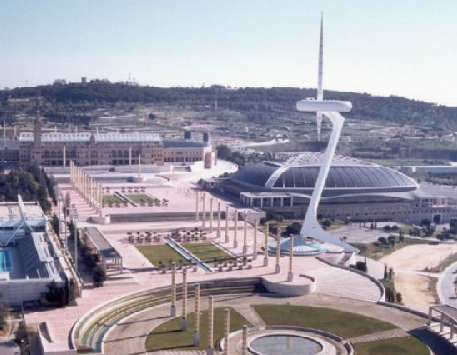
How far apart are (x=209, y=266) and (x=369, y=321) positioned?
1045 cm

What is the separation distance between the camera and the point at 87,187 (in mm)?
61906

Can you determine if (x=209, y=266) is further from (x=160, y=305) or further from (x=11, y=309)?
(x=11, y=309)

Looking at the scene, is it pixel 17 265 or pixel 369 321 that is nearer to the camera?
pixel 369 321

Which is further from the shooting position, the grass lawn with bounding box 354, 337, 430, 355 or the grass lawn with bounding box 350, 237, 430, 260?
the grass lawn with bounding box 350, 237, 430, 260

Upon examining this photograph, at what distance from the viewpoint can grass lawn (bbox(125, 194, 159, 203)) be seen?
61681 millimetres

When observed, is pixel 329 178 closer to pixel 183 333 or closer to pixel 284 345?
pixel 284 345

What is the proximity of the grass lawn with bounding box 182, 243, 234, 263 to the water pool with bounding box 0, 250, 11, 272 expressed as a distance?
10.0m

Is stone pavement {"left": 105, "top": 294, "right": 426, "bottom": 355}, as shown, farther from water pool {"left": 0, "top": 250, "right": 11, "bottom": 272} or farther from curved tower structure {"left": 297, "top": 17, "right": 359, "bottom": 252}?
curved tower structure {"left": 297, "top": 17, "right": 359, "bottom": 252}

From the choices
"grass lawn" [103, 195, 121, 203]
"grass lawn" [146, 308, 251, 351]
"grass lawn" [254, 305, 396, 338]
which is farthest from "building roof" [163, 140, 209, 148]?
"grass lawn" [146, 308, 251, 351]

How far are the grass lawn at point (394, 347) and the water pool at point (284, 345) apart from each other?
1.69 m

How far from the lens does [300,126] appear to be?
132250mm

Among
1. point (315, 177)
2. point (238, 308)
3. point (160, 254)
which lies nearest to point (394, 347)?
point (238, 308)

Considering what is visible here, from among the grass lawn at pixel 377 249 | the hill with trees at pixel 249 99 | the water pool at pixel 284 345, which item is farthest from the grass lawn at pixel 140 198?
the hill with trees at pixel 249 99

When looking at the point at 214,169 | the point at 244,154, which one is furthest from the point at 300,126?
the point at 214,169
